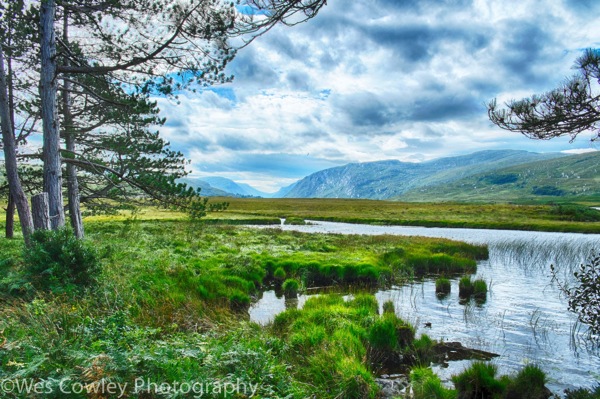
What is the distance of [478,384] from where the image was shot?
329 inches

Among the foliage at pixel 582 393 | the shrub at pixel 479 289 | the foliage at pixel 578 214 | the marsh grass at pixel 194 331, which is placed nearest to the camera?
the marsh grass at pixel 194 331

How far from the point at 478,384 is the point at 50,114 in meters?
16.1

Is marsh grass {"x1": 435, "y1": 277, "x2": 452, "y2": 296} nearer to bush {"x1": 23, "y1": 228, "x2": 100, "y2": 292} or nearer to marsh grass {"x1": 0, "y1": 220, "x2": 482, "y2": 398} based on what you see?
marsh grass {"x1": 0, "y1": 220, "x2": 482, "y2": 398}

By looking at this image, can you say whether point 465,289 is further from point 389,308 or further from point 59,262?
point 59,262

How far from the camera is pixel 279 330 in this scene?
1095cm

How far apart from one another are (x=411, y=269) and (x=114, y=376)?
2112 cm

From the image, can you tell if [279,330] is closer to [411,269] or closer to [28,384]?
[28,384]

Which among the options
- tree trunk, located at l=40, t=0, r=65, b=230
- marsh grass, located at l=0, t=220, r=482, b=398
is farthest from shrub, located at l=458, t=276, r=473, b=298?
tree trunk, located at l=40, t=0, r=65, b=230

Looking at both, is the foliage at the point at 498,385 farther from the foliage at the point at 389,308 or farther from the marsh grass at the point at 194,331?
the foliage at the point at 389,308

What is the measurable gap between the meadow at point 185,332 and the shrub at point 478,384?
0.12 meters

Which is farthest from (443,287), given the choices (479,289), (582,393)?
(582,393)

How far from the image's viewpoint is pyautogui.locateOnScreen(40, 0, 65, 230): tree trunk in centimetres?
1288

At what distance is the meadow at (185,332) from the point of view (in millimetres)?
5004

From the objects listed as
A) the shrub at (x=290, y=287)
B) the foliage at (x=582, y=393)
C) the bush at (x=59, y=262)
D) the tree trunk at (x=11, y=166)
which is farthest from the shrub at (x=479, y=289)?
the tree trunk at (x=11, y=166)
